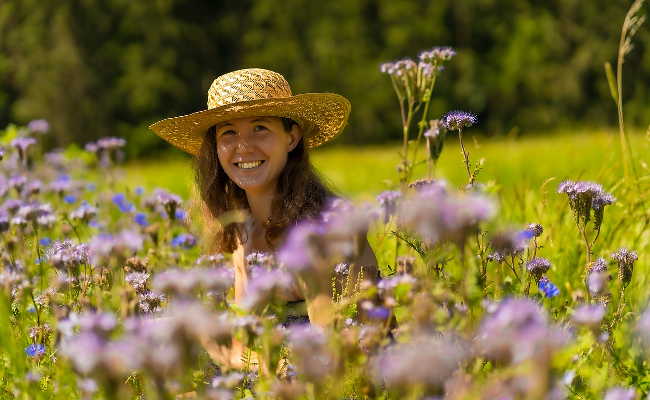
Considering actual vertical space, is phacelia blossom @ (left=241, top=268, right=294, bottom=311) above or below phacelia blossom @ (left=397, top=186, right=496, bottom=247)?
below

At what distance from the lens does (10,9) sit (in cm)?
2597

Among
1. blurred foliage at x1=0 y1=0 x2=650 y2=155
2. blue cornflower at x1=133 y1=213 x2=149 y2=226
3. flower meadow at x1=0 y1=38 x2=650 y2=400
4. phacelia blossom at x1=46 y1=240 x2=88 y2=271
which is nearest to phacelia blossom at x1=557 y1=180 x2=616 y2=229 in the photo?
flower meadow at x1=0 y1=38 x2=650 y2=400

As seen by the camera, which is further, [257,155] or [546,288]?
[257,155]

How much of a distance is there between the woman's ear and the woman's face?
75 mm

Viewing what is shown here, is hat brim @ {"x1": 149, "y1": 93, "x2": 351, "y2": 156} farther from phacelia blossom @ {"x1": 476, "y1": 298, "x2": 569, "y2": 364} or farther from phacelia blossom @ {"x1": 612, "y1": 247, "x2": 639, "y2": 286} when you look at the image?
phacelia blossom @ {"x1": 476, "y1": 298, "x2": 569, "y2": 364}

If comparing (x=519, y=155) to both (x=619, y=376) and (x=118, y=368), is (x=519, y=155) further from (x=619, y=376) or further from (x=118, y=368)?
(x=118, y=368)

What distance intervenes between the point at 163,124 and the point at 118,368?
2255mm

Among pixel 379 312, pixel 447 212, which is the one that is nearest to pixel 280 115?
pixel 379 312

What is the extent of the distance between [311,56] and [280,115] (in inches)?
1000

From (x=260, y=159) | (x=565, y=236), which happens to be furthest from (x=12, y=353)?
(x=565, y=236)

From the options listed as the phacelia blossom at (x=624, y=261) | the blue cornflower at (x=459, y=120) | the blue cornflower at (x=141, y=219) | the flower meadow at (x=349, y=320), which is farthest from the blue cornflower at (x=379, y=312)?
the blue cornflower at (x=141, y=219)

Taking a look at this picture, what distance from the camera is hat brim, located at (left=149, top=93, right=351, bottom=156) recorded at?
3027mm

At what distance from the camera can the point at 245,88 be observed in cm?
311

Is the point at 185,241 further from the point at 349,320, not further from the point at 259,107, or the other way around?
the point at 349,320
